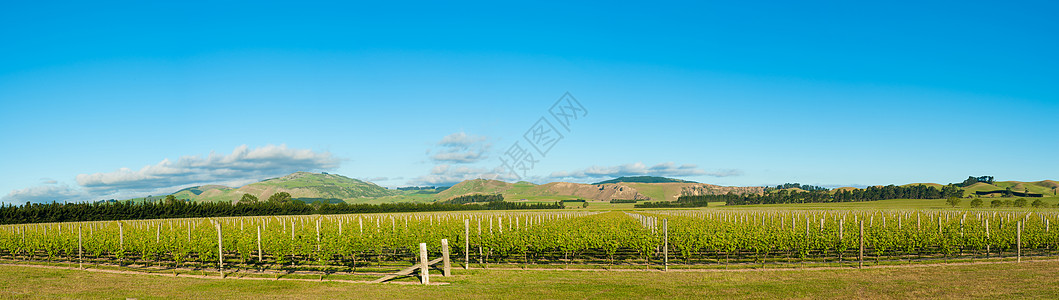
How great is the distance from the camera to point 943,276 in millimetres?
15797

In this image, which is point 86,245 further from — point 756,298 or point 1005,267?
point 1005,267

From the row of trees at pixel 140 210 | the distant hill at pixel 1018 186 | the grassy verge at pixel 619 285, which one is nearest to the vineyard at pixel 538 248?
the grassy verge at pixel 619 285

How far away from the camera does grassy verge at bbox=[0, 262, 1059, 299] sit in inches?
529

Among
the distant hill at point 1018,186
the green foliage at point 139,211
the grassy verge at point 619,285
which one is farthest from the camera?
the distant hill at point 1018,186

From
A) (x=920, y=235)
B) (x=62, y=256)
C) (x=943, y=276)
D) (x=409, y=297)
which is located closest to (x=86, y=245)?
(x=62, y=256)

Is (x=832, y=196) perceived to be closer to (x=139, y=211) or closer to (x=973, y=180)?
(x=973, y=180)

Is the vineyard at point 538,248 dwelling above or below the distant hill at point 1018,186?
above

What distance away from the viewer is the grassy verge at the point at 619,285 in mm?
13445

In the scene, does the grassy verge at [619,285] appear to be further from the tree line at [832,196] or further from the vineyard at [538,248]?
the tree line at [832,196]

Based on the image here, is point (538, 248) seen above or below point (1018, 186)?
above

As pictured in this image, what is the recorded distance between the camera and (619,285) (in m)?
15.0

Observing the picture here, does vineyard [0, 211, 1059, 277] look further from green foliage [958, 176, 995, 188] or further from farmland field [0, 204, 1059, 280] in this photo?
green foliage [958, 176, 995, 188]

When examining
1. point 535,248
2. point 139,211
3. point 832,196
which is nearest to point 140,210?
point 139,211

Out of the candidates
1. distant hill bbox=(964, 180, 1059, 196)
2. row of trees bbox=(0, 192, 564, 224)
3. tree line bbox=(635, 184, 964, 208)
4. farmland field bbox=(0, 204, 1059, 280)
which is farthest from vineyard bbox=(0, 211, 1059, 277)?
distant hill bbox=(964, 180, 1059, 196)
